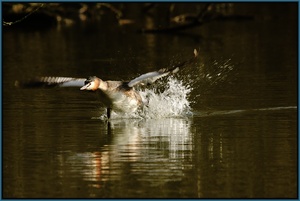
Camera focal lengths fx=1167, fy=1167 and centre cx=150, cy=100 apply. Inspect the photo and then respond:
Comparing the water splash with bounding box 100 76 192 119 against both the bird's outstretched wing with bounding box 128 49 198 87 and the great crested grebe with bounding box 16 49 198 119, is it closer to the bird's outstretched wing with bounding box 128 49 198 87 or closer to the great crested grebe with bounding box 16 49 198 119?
the great crested grebe with bounding box 16 49 198 119

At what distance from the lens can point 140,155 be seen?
11945mm

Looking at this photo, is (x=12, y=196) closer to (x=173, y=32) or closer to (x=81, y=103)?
(x=81, y=103)

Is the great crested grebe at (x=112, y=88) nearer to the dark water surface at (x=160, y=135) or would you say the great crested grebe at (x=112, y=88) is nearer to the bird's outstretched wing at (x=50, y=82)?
the bird's outstretched wing at (x=50, y=82)

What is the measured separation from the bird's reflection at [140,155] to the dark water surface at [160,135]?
11 millimetres

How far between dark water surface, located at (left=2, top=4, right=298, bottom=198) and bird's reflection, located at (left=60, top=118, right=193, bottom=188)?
1cm

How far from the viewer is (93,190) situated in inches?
402

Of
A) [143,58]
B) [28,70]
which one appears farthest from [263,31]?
[28,70]

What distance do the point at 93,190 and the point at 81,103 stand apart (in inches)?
239

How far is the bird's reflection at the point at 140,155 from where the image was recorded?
35.8 ft

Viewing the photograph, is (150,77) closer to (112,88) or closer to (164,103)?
(112,88)

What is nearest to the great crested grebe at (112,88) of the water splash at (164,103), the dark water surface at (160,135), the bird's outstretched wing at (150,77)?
the bird's outstretched wing at (150,77)

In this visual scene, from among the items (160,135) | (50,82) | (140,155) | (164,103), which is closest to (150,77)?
(164,103)

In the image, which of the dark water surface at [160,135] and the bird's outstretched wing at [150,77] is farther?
the bird's outstretched wing at [150,77]

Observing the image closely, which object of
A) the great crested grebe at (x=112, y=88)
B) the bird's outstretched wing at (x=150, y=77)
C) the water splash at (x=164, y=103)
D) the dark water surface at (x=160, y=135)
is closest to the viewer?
the dark water surface at (x=160, y=135)
